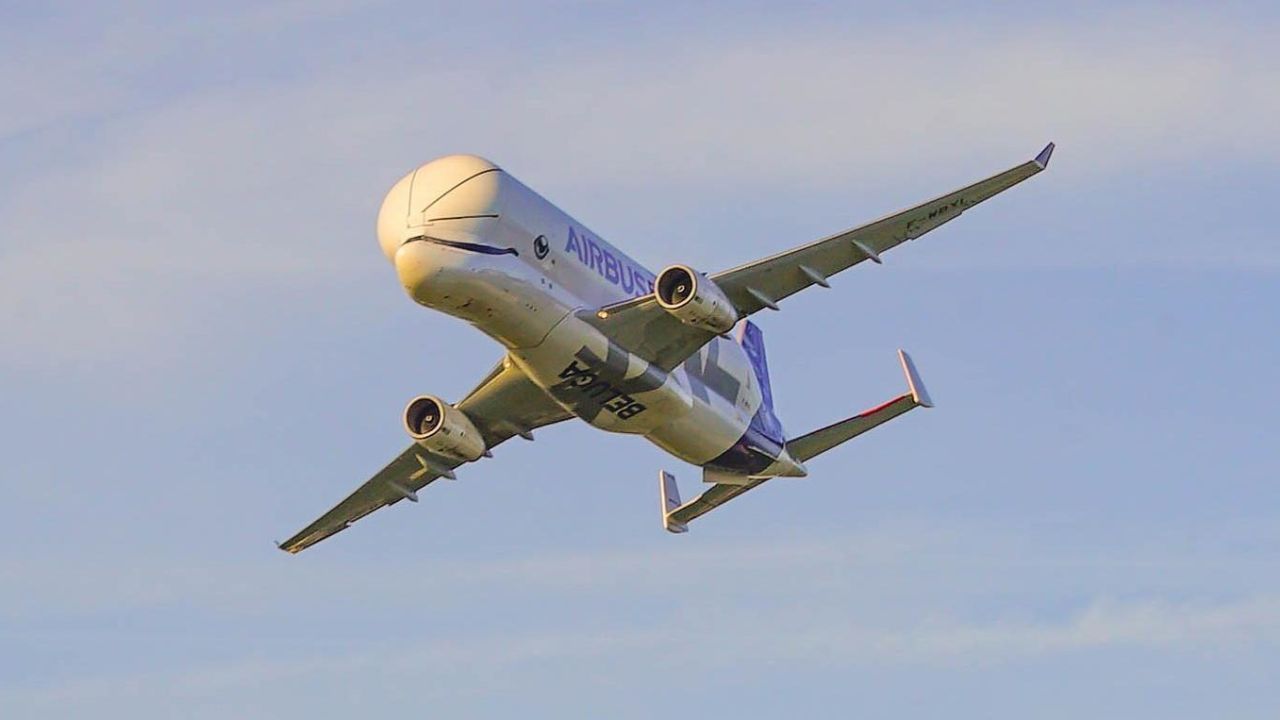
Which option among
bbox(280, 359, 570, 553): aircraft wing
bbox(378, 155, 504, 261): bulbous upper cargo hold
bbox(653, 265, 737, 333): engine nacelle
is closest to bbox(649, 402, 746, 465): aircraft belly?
bbox(280, 359, 570, 553): aircraft wing

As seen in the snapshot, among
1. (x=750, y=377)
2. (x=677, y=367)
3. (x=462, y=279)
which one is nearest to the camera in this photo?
(x=462, y=279)

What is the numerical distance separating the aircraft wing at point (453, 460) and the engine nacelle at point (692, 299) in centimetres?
673

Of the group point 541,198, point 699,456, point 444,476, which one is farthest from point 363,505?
point 541,198

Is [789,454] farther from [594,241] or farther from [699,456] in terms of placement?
[594,241]

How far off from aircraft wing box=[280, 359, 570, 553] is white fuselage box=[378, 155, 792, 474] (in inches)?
132

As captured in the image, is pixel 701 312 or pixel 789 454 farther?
pixel 789 454

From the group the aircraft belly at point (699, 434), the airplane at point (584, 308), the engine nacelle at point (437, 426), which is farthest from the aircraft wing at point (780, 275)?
the engine nacelle at point (437, 426)

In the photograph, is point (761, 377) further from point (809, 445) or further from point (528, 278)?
point (528, 278)

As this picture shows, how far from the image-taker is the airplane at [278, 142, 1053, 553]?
208ft

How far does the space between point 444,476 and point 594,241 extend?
11793 millimetres

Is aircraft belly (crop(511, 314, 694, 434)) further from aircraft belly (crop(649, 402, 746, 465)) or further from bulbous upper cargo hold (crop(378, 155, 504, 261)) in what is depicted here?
bulbous upper cargo hold (crop(378, 155, 504, 261))

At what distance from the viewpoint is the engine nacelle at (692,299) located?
64062mm

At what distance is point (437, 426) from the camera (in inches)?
2805

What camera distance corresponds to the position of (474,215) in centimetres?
6338
